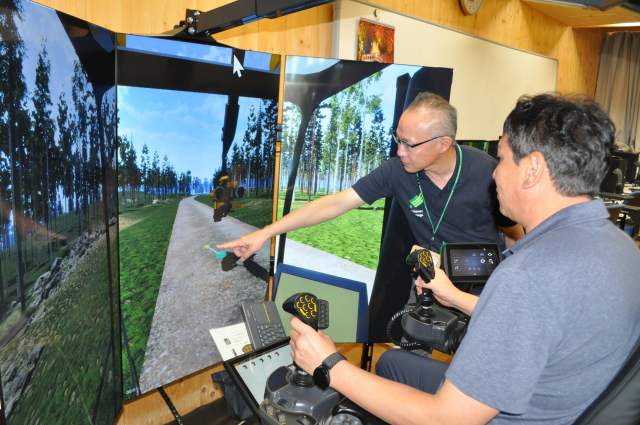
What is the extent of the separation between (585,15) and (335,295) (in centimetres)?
519

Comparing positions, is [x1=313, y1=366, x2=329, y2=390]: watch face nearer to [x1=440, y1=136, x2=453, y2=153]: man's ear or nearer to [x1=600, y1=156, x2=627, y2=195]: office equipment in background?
[x1=440, y1=136, x2=453, y2=153]: man's ear

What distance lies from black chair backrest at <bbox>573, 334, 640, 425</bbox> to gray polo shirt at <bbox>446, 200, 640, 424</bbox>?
0.04 m

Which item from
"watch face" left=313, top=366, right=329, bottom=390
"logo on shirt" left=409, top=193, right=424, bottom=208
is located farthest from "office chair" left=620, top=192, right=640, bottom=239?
"watch face" left=313, top=366, right=329, bottom=390

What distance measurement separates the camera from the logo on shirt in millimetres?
1958

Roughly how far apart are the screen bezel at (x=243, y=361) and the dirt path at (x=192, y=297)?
452 mm

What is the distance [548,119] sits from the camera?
33.9 inches

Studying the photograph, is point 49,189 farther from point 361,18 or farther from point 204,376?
point 361,18

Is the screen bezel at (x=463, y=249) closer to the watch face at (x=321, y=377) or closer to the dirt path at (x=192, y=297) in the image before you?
the watch face at (x=321, y=377)

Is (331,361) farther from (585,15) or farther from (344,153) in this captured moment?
(585,15)

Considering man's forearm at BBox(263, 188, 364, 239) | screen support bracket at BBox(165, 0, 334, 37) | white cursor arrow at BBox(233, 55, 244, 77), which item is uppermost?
screen support bracket at BBox(165, 0, 334, 37)

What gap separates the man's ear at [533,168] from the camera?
33.8 inches

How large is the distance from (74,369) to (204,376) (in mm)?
1111

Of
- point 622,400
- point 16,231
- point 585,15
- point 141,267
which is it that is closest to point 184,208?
point 141,267

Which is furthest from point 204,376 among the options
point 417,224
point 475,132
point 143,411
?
point 475,132
